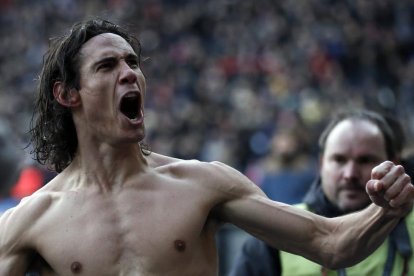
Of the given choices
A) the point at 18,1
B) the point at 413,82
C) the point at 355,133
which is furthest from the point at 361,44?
the point at 355,133

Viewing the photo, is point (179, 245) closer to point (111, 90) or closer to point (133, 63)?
point (111, 90)

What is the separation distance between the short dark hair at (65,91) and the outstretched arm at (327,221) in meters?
0.80

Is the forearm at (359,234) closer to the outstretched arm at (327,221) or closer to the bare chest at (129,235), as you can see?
the outstretched arm at (327,221)

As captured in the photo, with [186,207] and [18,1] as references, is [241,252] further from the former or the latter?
[18,1]

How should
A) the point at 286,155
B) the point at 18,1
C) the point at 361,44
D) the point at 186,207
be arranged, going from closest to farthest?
the point at 186,207 < the point at 286,155 < the point at 361,44 < the point at 18,1

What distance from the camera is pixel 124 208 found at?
425 centimetres

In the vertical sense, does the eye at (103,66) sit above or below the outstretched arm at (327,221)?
above

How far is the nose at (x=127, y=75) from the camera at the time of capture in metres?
4.27

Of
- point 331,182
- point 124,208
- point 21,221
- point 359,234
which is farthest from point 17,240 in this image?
point 331,182

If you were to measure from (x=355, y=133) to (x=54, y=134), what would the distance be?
1.58m

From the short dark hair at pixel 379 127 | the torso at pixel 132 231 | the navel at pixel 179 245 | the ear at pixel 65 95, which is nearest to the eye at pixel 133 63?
the ear at pixel 65 95

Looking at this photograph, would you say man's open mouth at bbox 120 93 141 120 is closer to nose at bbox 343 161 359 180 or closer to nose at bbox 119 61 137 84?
nose at bbox 119 61 137 84

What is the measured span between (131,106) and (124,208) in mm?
435

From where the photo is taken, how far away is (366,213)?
3.95 meters
